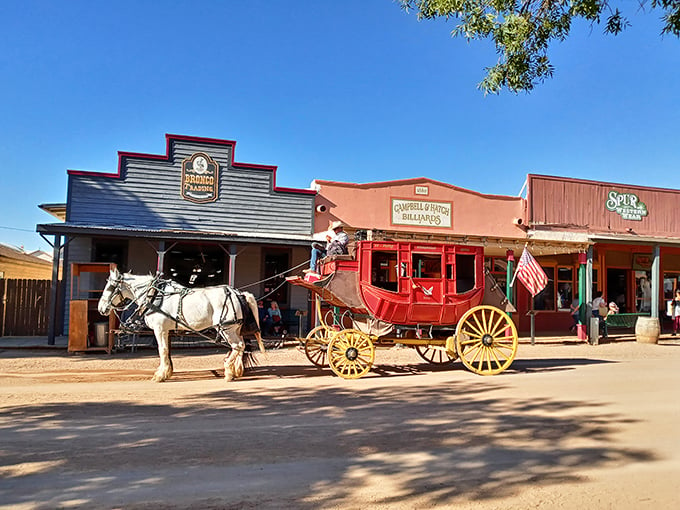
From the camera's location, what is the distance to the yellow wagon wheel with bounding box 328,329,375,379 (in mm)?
9500

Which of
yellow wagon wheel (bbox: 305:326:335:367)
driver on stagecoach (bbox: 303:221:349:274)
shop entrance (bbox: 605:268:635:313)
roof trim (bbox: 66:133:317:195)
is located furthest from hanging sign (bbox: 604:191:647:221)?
yellow wagon wheel (bbox: 305:326:335:367)

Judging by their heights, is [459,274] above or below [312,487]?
above

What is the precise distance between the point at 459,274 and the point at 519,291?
11.1 metres

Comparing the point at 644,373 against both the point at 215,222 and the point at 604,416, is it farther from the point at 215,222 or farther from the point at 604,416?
the point at 215,222

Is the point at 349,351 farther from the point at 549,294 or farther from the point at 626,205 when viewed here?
the point at 626,205

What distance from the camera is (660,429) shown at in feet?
20.0

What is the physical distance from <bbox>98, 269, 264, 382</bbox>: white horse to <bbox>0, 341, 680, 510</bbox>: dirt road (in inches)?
30.3

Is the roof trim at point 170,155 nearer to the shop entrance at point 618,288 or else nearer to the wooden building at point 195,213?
the wooden building at point 195,213

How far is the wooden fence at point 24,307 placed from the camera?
53.6 ft

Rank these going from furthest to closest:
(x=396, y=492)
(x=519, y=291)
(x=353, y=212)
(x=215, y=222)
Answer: (x=519, y=291)
(x=353, y=212)
(x=215, y=222)
(x=396, y=492)

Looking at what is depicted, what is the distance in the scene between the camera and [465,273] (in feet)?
34.6

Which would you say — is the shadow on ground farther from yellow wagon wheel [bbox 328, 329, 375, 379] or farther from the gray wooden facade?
the gray wooden facade

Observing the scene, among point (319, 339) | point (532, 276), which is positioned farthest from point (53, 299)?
point (532, 276)

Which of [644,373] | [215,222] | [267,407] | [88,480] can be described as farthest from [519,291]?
[88,480]
